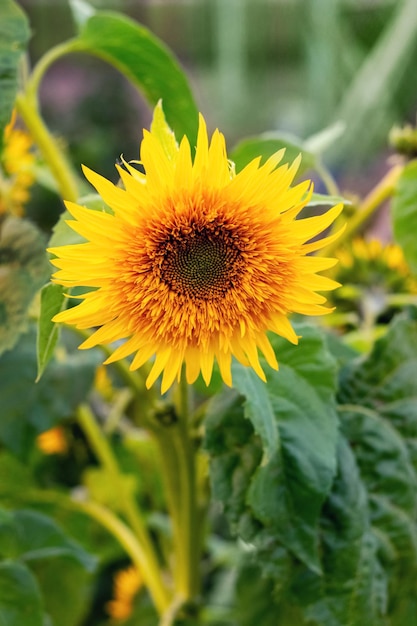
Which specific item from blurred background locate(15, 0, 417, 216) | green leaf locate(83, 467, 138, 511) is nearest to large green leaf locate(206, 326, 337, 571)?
green leaf locate(83, 467, 138, 511)

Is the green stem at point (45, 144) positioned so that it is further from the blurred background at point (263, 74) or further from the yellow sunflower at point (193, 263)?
the blurred background at point (263, 74)

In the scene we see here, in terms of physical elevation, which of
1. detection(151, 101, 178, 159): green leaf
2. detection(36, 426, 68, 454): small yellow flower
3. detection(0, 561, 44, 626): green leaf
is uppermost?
detection(151, 101, 178, 159): green leaf

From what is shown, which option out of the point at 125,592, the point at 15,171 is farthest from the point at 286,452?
the point at 125,592

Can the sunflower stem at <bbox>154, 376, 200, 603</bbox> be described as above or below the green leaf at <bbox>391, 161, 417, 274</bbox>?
below

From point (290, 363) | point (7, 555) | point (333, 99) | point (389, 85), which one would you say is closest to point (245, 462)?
point (290, 363)

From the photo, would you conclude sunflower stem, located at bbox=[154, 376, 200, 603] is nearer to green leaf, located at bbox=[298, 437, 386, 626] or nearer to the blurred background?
green leaf, located at bbox=[298, 437, 386, 626]

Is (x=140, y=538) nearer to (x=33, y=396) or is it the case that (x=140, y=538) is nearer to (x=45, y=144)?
(x=33, y=396)

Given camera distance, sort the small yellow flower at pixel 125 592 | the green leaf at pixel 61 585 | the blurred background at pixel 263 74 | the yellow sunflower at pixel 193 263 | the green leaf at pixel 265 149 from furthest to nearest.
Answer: the blurred background at pixel 263 74 < the small yellow flower at pixel 125 592 < the green leaf at pixel 61 585 < the green leaf at pixel 265 149 < the yellow sunflower at pixel 193 263

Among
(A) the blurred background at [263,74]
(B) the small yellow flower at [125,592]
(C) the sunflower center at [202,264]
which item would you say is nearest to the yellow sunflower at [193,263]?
(C) the sunflower center at [202,264]
